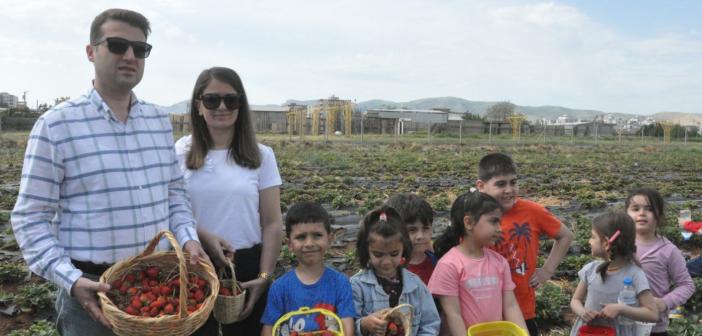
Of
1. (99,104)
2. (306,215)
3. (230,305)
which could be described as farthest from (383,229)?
(99,104)

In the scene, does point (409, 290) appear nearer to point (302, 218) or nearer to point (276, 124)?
point (302, 218)

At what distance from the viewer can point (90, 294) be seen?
2.14 metres

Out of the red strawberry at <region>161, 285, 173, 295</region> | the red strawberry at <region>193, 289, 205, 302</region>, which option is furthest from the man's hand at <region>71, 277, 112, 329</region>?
the red strawberry at <region>193, 289, 205, 302</region>

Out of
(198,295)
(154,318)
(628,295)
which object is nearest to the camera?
(154,318)

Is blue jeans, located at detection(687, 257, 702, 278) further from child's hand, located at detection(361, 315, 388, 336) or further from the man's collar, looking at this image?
the man's collar

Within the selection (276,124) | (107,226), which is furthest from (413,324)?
(276,124)

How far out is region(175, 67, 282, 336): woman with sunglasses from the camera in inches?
107

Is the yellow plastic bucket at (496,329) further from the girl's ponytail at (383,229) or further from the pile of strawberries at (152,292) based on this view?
the pile of strawberries at (152,292)

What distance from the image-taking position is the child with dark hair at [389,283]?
2.83m

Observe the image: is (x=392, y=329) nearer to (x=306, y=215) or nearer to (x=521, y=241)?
(x=306, y=215)

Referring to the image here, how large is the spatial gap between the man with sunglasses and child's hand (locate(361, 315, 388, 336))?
0.82 m

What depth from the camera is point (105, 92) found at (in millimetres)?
2320

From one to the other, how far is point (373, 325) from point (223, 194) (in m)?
0.94

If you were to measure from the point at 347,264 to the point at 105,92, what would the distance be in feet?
13.8
